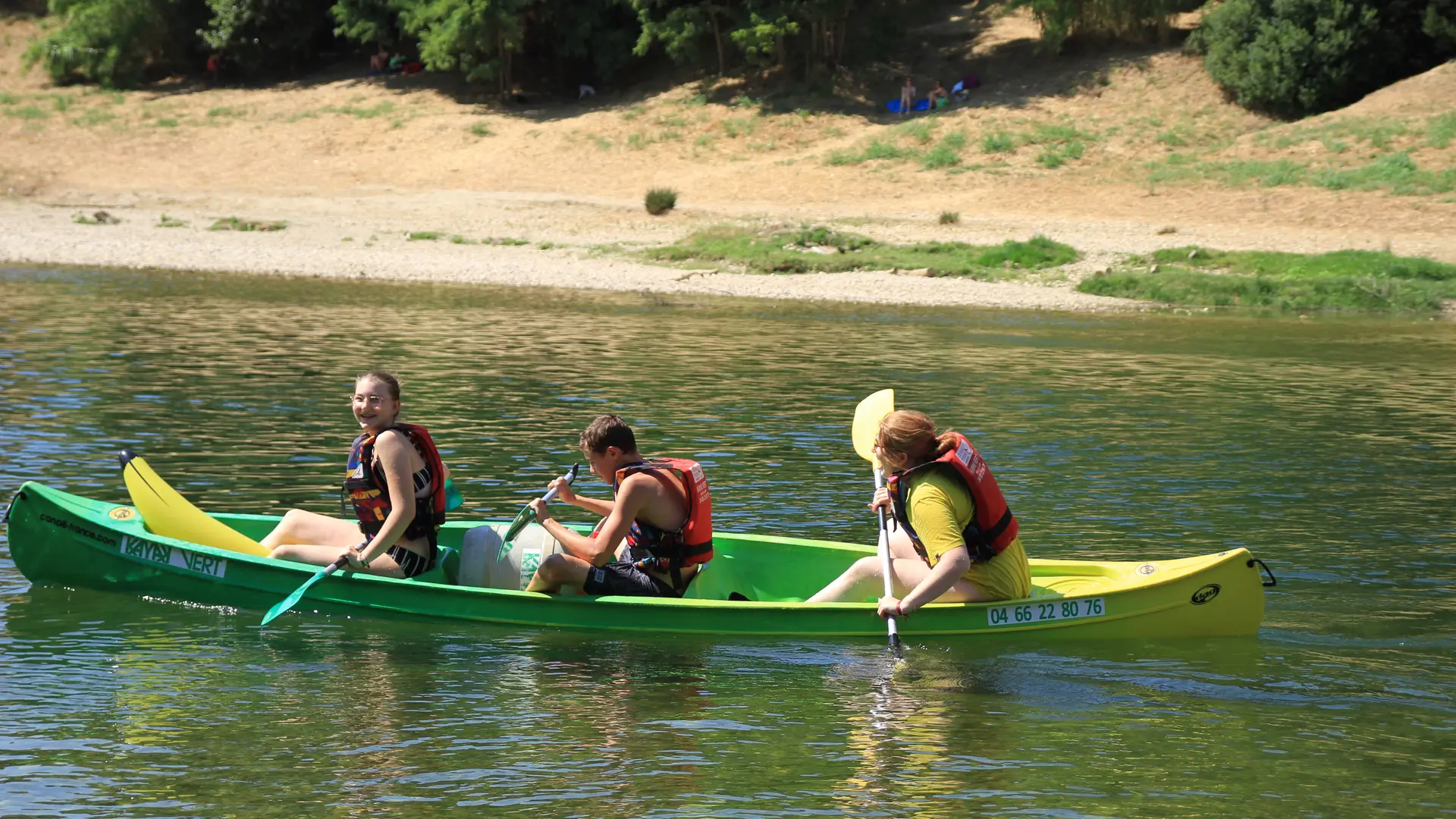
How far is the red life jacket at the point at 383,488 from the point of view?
8.07 metres

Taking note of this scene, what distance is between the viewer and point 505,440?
12898 mm

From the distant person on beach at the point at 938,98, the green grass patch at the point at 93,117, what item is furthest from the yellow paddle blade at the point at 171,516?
the green grass patch at the point at 93,117

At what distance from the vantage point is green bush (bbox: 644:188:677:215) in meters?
27.4

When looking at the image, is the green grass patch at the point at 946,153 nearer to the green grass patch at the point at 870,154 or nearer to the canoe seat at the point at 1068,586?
the green grass patch at the point at 870,154

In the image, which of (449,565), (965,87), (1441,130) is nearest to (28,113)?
(965,87)

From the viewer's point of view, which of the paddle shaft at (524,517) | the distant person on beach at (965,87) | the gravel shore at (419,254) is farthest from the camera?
the distant person on beach at (965,87)

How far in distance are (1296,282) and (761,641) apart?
17039mm

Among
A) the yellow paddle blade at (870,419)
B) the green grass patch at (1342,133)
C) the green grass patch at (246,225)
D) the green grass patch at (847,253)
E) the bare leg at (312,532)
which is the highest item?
the green grass patch at (1342,133)

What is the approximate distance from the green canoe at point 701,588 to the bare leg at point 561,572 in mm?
110

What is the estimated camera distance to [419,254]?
25047 mm

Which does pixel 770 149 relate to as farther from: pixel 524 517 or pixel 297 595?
pixel 297 595

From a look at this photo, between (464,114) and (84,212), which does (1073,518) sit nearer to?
(84,212)

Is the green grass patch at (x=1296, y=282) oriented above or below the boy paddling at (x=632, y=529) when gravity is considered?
above

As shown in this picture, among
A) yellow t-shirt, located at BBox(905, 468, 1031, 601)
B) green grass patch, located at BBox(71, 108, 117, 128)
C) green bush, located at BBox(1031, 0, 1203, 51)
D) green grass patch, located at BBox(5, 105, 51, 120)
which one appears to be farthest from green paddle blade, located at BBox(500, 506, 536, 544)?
green grass patch, located at BBox(5, 105, 51, 120)
